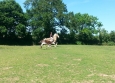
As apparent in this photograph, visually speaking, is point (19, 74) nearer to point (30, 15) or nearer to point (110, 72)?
point (110, 72)

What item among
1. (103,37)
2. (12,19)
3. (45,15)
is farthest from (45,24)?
(103,37)

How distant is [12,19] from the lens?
54281 millimetres

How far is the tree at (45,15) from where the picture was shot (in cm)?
6053

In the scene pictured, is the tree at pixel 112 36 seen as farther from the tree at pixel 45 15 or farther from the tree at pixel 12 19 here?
the tree at pixel 12 19

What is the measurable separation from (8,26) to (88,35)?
987 inches

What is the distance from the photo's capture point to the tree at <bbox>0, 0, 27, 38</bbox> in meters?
54.1

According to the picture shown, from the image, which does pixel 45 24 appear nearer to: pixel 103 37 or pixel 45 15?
pixel 45 15

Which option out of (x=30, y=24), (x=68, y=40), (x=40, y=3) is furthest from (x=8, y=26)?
(x=68, y=40)

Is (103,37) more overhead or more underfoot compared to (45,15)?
more underfoot

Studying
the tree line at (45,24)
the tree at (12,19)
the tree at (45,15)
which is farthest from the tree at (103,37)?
the tree at (12,19)

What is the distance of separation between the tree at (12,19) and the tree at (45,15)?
12.8 feet

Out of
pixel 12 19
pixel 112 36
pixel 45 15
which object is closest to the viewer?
pixel 12 19

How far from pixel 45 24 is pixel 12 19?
33.2 ft

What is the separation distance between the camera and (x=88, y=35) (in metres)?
67.8
